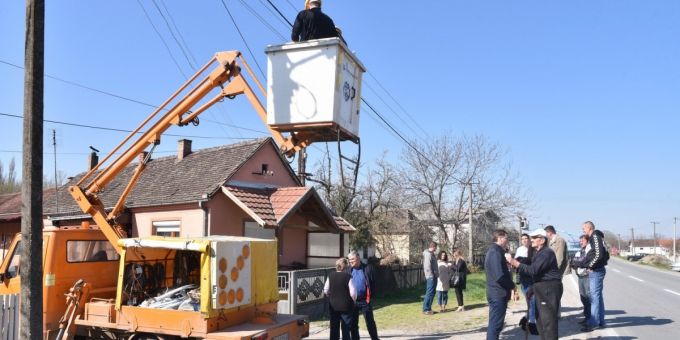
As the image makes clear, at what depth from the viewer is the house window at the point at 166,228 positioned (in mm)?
16016

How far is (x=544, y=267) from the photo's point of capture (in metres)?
7.61

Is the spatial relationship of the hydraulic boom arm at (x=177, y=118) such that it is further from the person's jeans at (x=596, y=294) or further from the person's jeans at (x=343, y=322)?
the person's jeans at (x=596, y=294)

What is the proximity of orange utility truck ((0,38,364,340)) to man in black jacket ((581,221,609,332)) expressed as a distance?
5278 millimetres

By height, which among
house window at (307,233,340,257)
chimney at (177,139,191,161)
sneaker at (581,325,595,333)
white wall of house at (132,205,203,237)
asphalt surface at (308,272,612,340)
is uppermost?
chimney at (177,139,191,161)

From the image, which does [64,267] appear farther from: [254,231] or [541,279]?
→ [254,231]

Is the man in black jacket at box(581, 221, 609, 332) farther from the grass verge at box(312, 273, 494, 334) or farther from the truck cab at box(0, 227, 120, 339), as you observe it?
the truck cab at box(0, 227, 120, 339)

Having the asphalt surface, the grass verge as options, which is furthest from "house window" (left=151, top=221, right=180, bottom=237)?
the asphalt surface

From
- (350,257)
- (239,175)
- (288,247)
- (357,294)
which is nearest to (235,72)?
(350,257)

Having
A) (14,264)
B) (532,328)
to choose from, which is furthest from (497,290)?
(14,264)

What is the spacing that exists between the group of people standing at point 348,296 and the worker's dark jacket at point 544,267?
2.61 meters

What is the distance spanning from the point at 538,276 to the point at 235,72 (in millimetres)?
5825

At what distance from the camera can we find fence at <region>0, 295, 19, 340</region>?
7.90m

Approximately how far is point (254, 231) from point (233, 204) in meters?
1.19

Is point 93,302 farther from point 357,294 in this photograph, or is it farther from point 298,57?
point 298,57
